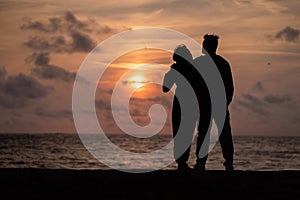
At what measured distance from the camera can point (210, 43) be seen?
1293 centimetres

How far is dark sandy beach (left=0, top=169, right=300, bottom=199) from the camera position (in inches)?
384

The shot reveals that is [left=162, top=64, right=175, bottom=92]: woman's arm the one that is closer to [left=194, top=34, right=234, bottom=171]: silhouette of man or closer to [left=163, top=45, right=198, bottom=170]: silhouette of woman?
[left=163, top=45, right=198, bottom=170]: silhouette of woman

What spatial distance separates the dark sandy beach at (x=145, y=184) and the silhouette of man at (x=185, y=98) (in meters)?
1.56

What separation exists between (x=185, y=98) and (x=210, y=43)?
4.14 ft

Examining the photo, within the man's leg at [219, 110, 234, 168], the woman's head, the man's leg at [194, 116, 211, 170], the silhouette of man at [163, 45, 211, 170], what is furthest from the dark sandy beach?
the woman's head

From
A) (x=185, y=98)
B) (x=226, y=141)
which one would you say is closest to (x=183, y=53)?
(x=185, y=98)

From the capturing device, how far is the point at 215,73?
13.0m

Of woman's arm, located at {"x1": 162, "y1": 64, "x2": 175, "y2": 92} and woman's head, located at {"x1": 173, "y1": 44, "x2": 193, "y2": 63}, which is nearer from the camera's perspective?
woman's head, located at {"x1": 173, "y1": 44, "x2": 193, "y2": 63}

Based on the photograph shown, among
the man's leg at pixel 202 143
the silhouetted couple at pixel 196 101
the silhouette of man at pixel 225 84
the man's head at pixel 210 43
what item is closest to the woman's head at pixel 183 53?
the silhouetted couple at pixel 196 101

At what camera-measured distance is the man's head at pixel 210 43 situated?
42.3 feet

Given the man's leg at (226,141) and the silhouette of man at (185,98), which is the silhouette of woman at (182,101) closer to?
the silhouette of man at (185,98)

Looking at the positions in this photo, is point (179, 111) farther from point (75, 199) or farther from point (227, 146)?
point (75, 199)

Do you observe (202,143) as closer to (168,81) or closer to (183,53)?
(168,81)

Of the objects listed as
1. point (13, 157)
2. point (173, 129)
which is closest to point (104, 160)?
point (13, 157)
